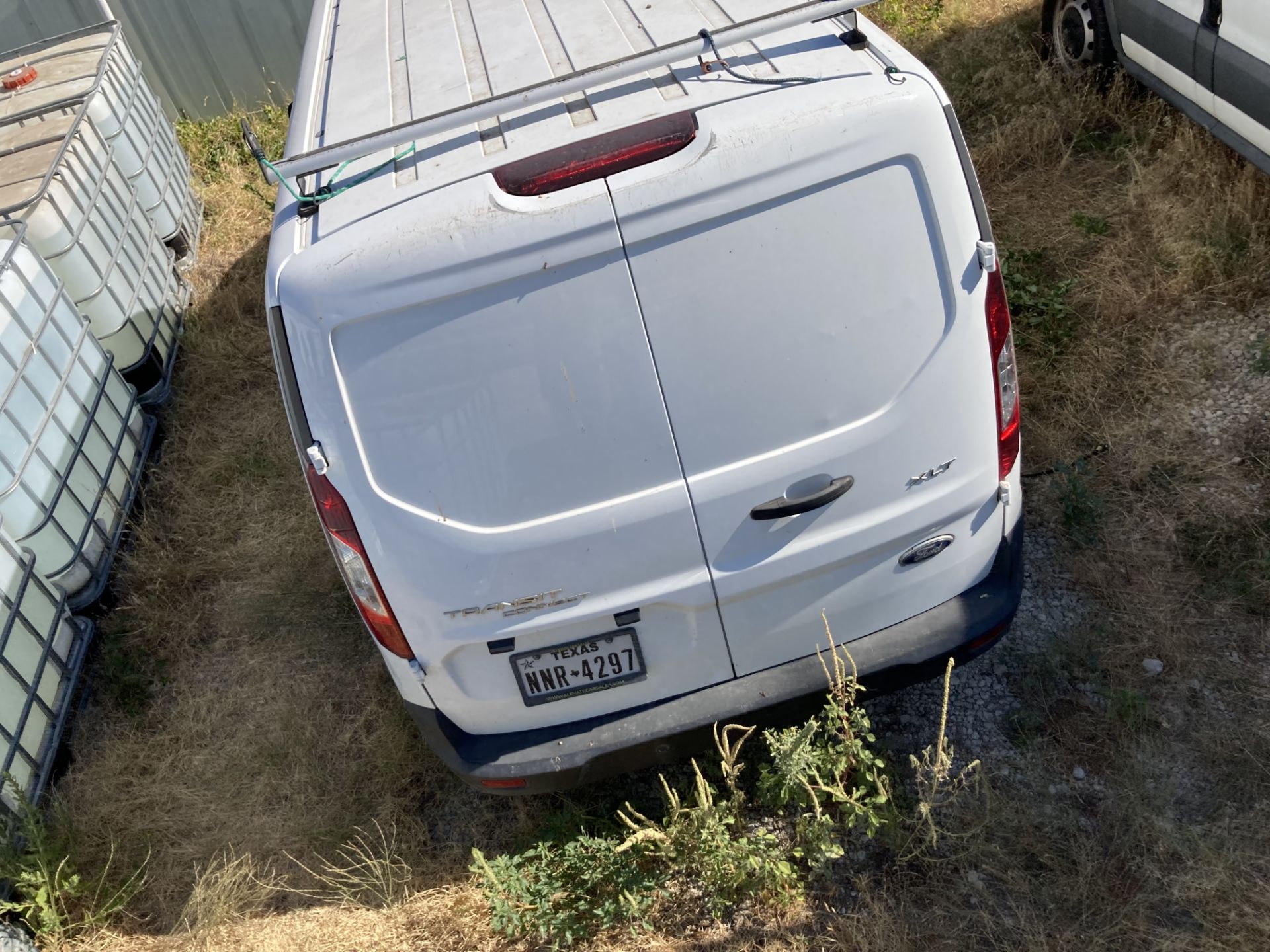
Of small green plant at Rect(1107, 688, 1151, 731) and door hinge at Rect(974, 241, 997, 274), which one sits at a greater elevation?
door hinge at Rect(974, 241, 997, 274)

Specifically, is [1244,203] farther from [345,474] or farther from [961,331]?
[345,474]

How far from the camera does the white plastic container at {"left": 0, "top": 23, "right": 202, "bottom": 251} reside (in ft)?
20.4

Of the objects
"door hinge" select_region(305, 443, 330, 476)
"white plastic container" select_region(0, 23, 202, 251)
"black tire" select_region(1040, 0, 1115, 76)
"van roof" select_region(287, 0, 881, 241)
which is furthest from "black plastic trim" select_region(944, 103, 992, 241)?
"white plastic container" select_region(0, 23, 202, 251)

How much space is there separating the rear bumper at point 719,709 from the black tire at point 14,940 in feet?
5.14

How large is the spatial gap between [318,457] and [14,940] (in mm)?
2063

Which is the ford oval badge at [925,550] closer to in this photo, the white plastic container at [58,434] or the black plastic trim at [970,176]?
the black plastic trim at [970,176]

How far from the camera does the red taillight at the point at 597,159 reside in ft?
7.71

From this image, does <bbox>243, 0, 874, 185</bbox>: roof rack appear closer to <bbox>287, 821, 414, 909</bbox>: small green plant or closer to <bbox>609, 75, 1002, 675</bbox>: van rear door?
<bbox>609, 75, 1002, 675</bbox>: van rear door

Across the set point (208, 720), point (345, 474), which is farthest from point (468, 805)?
point (345, 474)

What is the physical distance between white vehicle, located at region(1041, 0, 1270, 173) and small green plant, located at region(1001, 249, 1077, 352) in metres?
A: 0.95

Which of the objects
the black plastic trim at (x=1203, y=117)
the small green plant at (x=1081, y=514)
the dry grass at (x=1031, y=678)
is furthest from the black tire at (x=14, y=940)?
the black plastic trim at (x=1203, y=117)

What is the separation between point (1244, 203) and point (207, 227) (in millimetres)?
6658

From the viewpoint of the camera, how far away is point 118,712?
13.7 feet

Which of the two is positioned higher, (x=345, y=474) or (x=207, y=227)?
(x=345, y=474)
